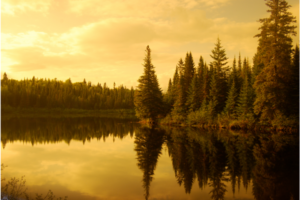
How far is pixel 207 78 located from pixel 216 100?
6.85 m

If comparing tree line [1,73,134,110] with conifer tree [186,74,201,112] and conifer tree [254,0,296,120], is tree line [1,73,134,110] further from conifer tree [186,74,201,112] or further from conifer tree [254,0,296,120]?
conifer tree [254,0,296,120]

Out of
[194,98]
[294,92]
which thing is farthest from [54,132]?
[294,92]

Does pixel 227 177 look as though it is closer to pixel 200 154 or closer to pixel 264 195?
pixel 264 195

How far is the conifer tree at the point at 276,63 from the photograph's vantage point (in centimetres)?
2875

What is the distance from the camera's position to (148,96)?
4553 cm

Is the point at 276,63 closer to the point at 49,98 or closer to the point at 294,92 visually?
the point at 294,92

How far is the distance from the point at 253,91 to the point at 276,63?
7397 millimetres

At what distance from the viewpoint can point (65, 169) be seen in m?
13.2

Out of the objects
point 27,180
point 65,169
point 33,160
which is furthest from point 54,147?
point 27,180

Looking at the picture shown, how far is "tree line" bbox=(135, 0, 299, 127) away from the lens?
29.0 m

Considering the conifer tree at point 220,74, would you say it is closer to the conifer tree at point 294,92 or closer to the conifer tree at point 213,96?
the conifer tree at point 213,96

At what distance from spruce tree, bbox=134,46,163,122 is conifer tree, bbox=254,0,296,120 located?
21674 mm

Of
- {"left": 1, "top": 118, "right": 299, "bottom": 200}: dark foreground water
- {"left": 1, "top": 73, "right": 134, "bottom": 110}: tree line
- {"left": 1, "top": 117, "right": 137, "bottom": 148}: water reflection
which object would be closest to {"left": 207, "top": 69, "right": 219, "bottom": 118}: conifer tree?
{"left": 1, "top": 117, "right": 137, "bottom": 148}: water reflection

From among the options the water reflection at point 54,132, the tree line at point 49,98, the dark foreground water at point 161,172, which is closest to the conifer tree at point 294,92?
the dark foreground water at point 161,172
